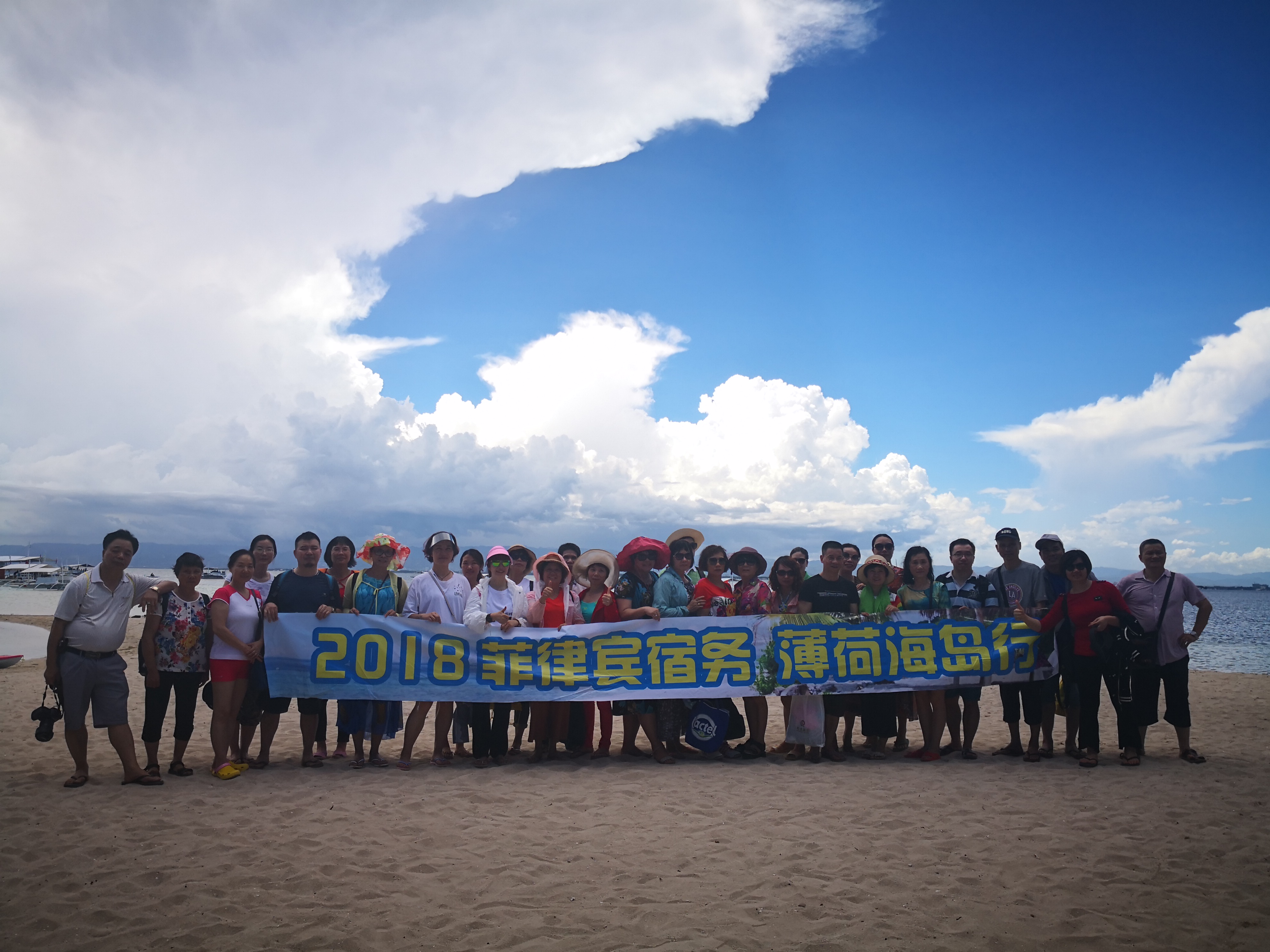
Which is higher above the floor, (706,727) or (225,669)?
(225,669)

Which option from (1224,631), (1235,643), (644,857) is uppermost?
(644,857)

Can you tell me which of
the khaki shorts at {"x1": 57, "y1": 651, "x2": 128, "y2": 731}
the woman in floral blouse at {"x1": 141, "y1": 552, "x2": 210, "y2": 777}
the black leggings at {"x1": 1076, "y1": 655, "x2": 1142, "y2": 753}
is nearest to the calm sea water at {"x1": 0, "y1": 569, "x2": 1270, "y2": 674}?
the woman in floral blouse at {"x1": 141, "y1": 552, "x2": 210, "y2": 777}

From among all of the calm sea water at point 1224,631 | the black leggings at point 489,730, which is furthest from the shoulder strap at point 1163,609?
the calm sea water at point 1224,631

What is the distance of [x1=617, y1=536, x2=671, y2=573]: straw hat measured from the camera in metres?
6.82

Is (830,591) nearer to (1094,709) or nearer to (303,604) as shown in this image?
(1094,709)

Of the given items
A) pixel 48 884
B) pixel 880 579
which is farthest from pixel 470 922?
pixel 880 579

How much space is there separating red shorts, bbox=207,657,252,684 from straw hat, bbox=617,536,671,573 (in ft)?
10.9

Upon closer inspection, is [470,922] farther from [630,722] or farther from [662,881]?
[630,722]

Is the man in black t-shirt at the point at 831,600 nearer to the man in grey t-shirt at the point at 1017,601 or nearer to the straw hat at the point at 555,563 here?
the man in grey t-shirt at the point at 1017,601

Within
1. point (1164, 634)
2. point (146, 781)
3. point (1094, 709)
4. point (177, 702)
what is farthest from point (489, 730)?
point (1164, 634)

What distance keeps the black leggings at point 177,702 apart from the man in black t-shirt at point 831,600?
5172 millimetres

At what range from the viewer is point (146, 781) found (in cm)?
563

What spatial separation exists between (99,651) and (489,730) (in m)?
3.06

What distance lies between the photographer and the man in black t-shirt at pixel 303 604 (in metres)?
6.27
